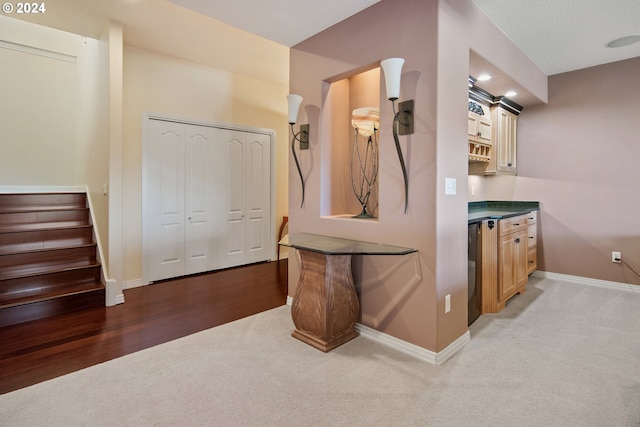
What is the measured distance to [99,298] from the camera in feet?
10.1

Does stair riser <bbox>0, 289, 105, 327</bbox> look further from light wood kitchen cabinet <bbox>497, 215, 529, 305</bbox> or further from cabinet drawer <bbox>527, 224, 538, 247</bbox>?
cabinet drawer <bbox>527, 224, 538, 247</bbox>

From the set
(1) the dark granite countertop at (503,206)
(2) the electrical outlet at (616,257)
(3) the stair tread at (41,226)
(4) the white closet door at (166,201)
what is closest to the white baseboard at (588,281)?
(2) the electrical outlet at (616,257)

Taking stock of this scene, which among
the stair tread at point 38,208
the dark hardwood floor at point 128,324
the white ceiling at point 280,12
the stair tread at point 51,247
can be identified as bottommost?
the dark hardwood floor at point 128,324

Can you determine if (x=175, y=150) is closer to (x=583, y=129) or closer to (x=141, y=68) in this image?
(x=141, y=68)

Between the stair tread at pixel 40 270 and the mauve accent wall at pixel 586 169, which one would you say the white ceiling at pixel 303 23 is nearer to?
the mauve accent wall at pixel 586 169

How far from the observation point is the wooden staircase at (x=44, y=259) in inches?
111

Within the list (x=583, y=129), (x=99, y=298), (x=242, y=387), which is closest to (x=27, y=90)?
(x=99, y=298)

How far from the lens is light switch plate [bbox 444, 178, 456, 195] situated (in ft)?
6.90

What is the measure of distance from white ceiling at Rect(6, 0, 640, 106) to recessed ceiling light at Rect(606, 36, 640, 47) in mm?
76

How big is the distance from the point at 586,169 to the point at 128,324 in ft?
16.5

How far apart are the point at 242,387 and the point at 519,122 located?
4.45 meters

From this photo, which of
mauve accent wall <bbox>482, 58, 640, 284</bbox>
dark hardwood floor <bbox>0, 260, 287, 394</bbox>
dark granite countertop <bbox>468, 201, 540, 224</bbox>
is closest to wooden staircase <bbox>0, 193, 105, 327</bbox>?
dark hardwood floor <bbox>0, 260, 287, 394</bbox>

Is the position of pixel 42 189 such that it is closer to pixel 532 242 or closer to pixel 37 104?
pixel 37 104

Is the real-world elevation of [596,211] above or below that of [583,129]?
below
